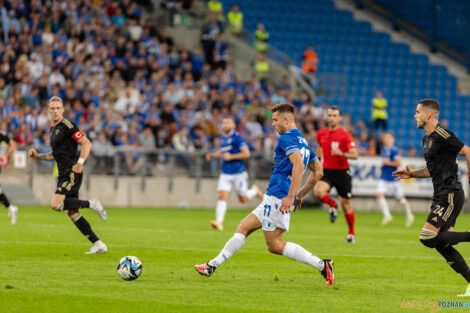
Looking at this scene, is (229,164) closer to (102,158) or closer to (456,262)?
(102,158)

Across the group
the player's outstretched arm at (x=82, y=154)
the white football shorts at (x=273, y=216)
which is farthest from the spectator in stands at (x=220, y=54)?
the white football shorts at (x=273, y=216)

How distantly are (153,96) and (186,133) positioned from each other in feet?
7.14

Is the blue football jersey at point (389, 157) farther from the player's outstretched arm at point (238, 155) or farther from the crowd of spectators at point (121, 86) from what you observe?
the crowd of spectators at point (121, 86)

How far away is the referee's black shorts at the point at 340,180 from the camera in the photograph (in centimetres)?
1630

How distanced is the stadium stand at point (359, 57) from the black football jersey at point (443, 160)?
25.3 metres

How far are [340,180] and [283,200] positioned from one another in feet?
22.9

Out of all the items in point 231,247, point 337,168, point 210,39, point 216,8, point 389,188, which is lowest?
point 389,188

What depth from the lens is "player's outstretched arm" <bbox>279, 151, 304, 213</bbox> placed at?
9.48m

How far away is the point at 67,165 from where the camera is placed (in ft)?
42.6

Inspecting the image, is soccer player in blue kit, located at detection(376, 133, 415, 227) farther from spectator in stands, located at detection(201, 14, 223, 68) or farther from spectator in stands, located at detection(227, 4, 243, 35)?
spectator in stands, located at detection(227, 4, 243, 35)

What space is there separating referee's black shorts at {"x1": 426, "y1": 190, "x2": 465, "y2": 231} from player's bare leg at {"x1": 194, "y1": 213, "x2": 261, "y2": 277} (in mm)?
2119

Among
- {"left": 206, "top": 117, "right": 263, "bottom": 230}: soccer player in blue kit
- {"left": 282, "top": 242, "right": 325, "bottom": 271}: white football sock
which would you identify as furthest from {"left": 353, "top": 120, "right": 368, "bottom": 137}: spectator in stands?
{"left": 282, "top": 242, "right": 325, "bottom": 271}: white football sock

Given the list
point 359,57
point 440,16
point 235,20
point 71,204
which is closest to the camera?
point 71,204

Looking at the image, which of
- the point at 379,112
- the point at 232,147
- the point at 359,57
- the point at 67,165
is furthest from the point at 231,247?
the point at 359,57
